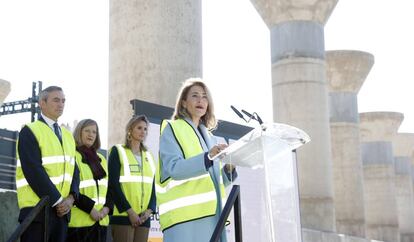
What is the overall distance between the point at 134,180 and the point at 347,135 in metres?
19.0

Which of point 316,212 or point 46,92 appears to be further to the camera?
point 316,212

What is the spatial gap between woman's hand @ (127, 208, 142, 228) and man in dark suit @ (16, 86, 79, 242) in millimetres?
574

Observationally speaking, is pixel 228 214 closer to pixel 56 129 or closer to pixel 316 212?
pixel 56 129

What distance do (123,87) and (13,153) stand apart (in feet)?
23.6

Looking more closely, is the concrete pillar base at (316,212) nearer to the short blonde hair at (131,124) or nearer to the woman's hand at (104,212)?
the short blonde hair at (131,124)

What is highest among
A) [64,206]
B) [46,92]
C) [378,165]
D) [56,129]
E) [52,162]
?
[378,165]

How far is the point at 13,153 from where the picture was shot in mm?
14008

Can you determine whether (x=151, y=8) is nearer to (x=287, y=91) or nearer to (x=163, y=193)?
(x=163, y=193)

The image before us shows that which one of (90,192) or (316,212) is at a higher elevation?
(90,192)

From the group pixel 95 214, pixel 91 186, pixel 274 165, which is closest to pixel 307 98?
pixel 91 186

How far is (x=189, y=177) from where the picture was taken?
3.50 metres

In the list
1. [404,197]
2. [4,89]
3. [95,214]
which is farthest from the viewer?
[404,197]

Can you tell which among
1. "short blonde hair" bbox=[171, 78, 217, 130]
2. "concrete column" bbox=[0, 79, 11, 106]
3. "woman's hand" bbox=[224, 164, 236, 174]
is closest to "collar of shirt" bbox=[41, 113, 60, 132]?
"short blonde hair" bbox=[171, 78, 217, 130]

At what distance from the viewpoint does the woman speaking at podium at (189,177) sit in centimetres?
355
